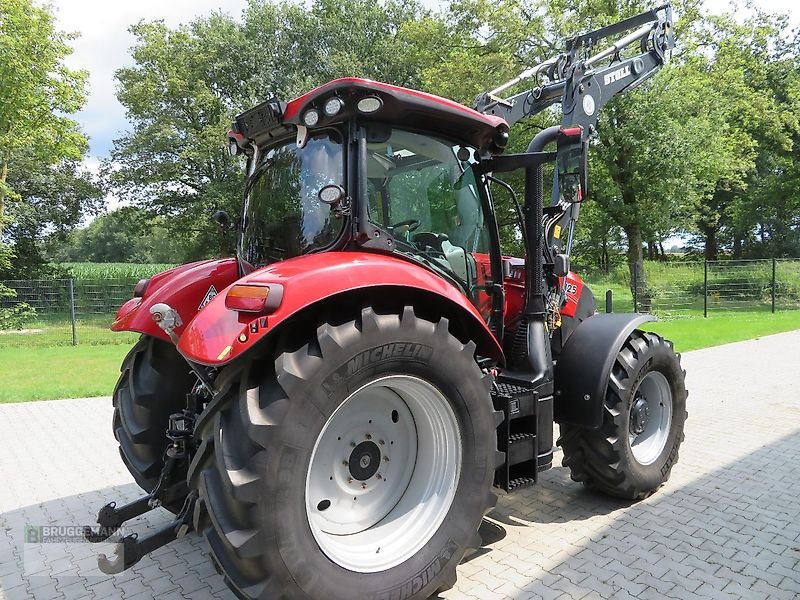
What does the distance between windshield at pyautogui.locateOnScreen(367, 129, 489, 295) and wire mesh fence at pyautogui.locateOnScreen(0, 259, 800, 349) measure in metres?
11.9

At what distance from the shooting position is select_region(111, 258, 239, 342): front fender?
351cm

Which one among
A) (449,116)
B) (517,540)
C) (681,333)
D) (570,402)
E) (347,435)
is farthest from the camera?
(681,333)

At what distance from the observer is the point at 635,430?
421 cm

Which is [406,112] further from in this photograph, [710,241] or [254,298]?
[710,241]

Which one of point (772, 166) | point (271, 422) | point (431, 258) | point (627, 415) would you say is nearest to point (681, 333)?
point (627, 415)

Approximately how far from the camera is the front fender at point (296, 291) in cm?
235

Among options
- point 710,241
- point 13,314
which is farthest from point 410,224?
point 710,241

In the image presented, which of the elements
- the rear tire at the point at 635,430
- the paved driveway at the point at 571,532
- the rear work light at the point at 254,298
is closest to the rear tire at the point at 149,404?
the paved driveway at the point at 571,532

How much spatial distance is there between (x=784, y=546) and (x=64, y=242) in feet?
96.1

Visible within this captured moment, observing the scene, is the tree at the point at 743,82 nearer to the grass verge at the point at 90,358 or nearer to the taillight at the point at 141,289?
the grass verge at the point at 90,358

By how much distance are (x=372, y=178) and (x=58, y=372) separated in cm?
867

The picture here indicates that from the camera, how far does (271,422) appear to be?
230 cm

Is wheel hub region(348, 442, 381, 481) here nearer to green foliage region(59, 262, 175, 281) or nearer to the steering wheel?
the steering wheel

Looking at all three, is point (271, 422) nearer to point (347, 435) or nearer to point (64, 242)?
point (347, 435)
